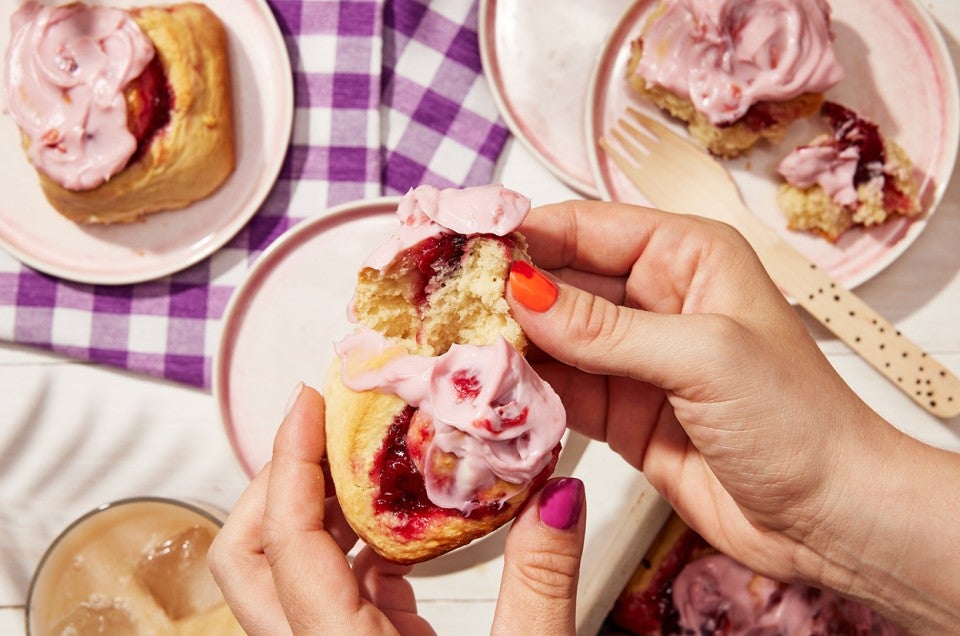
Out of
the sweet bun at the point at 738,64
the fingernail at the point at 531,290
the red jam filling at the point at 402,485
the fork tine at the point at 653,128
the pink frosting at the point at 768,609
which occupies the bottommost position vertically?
the pink frosting at the point at 768,609

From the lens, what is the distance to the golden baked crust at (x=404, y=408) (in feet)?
4.82

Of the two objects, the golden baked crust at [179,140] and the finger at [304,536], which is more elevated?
the golden baked crust at [179,140]

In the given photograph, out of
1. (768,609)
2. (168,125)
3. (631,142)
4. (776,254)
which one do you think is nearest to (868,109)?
(776,254)

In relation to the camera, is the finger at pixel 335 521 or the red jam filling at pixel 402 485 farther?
the finger at pixel 335 521

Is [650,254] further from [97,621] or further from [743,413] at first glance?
[97,621]

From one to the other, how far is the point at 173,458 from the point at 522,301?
1.45 m

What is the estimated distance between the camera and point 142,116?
213cm

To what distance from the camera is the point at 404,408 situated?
58.5 inches

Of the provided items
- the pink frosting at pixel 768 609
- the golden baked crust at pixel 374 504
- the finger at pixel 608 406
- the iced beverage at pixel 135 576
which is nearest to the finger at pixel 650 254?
the finger at pixel 608 406

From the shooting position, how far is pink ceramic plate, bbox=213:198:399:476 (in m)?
2.23

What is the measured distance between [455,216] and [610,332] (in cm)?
35

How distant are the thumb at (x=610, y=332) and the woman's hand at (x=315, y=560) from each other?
0.85 ft

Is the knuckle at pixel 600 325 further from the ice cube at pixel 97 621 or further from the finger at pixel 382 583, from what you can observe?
the ice cube at pixel 97 621

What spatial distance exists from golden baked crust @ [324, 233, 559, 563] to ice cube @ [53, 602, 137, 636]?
99cm
